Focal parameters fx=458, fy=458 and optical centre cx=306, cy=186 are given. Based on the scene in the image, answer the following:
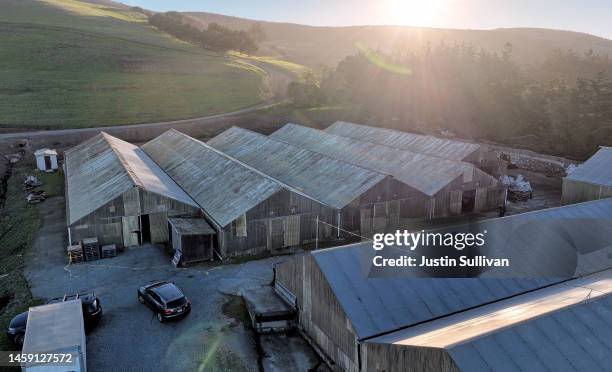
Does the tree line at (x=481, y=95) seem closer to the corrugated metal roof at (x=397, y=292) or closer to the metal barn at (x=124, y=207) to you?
the corrugated metal roof at (x=397, y=292)

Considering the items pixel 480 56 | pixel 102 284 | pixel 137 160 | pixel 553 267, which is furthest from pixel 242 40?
pixel 553 267

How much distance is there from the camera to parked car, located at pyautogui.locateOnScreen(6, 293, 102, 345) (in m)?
20.1

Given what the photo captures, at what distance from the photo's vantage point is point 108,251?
29516 mm

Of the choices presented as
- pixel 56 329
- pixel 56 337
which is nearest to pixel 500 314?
pixel 56 337

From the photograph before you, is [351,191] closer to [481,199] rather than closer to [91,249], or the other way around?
[481,199]

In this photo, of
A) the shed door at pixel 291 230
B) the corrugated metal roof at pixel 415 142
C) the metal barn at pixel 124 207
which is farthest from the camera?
the corrugated metal roof at pixel 415 142

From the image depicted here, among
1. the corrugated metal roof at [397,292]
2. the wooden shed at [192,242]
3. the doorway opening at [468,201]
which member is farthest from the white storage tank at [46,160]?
the doorway opening at [468,201]

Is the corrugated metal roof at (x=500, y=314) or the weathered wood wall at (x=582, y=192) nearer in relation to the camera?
the corrugated metal roof at (x=500, y=314)

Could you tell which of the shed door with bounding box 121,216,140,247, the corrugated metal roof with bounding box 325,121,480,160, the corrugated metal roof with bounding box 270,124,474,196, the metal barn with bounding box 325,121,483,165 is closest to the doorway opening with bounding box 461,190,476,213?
the corrugated metal roof with bounding box 270,124,474,196

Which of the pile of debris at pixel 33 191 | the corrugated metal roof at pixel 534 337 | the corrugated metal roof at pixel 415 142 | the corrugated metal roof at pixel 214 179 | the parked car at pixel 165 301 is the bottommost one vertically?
the pile of debris at pixel 33 191

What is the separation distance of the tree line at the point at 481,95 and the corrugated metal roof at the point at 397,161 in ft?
88.7

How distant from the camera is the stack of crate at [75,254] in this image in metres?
28.3

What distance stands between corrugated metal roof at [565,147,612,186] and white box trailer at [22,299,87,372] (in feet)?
115

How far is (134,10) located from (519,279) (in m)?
188
